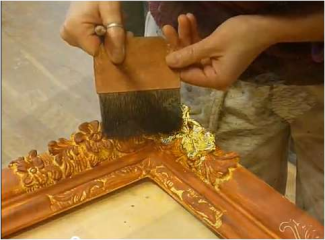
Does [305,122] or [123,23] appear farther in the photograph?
[305,122]

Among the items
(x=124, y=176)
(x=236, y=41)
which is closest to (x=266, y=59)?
(x=236, y=41)

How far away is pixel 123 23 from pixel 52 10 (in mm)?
62

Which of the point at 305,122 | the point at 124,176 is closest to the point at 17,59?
the point at 124,176

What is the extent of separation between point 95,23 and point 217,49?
0.36 ft

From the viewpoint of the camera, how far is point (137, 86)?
20.3 inches

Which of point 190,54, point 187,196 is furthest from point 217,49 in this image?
point 187,196

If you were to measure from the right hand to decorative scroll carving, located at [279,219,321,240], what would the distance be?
206 millimetres

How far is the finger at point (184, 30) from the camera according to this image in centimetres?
51

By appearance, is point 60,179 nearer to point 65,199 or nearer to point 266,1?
point 65,199

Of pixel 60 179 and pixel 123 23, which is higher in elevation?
pixel 123 23

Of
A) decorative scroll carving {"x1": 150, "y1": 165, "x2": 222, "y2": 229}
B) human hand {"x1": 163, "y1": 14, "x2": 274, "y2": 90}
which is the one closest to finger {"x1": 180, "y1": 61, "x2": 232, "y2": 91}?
human hand {"x1": 163, "y1": 14, "x2": 274, "y2": 90}

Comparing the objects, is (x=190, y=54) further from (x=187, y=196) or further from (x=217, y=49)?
(x=187, y=196)

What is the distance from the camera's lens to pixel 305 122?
63 cm

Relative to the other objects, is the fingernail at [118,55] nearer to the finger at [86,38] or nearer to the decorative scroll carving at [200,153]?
the finger at [86,38]
